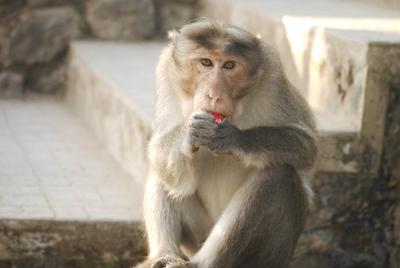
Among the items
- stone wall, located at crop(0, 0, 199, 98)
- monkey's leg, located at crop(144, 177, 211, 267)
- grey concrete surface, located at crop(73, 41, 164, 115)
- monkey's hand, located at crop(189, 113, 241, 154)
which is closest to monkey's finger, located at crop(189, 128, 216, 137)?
monkey's hand, located at crop(189, 113, 241, 154)

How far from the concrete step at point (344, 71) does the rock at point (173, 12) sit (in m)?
2.05

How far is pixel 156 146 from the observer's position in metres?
4.54

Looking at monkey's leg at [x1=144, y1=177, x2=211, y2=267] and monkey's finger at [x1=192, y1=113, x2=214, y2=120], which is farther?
monkey's leg at [x1=144, y1=177, x2=211, y2=267]

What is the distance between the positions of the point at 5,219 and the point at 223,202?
1415mm

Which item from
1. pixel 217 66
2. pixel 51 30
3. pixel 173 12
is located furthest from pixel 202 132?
pixel 173 12

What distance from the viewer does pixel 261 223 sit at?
420 centimetres

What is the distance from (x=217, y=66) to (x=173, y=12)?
16.2ft

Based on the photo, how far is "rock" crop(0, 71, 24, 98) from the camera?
8586mm

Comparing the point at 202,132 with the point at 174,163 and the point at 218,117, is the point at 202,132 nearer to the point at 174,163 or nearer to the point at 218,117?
the point at 218,117

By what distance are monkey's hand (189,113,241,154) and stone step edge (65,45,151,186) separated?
1548mm

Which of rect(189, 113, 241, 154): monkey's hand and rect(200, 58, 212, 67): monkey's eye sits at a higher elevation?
rect(200, 58, 212, 67): monkey's eye

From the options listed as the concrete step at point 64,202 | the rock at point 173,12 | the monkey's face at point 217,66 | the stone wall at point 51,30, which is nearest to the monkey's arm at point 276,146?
the monkey's face at point 217,66

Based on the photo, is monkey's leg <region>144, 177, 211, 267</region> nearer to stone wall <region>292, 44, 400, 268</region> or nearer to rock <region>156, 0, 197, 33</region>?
stone wall <region>292, 44, 400, 268</region>

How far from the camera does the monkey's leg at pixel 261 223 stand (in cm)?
420
